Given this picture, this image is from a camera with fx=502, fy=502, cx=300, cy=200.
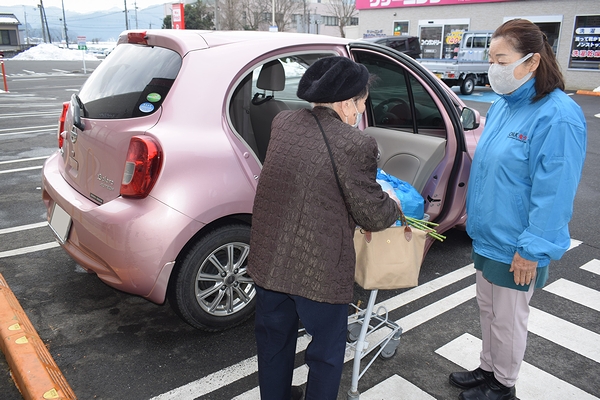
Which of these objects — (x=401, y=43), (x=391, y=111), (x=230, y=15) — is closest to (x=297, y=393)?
(x=391, y=111)

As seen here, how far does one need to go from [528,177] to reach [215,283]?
6.04ft

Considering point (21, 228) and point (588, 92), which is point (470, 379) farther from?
point (588, 92)

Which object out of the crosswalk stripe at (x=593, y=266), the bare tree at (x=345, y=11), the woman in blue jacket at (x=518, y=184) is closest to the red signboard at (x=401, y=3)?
the bare tree at (x=345, y=11)

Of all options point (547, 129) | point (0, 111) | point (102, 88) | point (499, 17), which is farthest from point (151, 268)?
point (499, 17)

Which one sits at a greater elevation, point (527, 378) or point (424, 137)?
point (424, 137)

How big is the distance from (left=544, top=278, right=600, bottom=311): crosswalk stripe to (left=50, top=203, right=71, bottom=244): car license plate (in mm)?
3497

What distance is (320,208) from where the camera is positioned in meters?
1.85

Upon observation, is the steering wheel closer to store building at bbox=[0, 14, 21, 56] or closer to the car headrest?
the car headrest

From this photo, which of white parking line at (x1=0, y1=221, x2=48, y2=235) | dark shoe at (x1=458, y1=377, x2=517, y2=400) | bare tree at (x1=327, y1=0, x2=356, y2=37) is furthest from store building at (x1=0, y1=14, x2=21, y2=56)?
dark shoe at (x1=458, y1=377, x2=517, y2=400)

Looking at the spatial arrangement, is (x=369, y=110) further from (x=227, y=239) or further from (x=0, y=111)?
(x=0, y=111)

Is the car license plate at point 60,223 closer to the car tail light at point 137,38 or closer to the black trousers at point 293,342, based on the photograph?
the car tail light at point 137,38

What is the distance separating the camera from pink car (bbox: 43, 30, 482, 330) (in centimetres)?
267

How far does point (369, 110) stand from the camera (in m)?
4.43

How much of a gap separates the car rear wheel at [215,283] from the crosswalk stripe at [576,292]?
2.40 m
